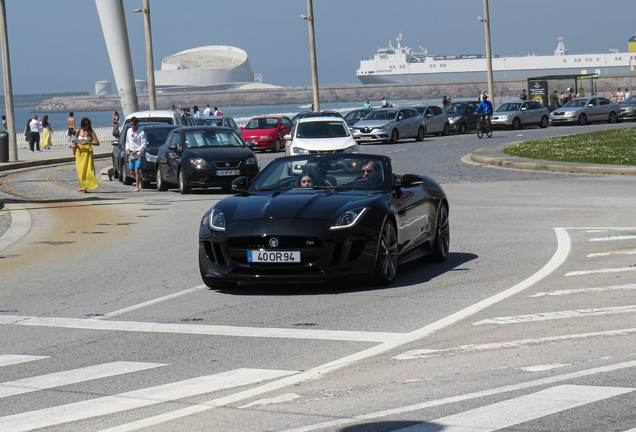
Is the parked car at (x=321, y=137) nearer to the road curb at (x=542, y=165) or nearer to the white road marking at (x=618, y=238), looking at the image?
the road curb at (x=542, y=165)

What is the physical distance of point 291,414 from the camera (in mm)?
4699

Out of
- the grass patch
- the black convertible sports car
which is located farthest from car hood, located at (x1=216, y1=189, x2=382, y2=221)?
the grass patch

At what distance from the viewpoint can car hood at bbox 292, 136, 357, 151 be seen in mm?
26703

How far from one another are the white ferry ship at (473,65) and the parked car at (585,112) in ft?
392

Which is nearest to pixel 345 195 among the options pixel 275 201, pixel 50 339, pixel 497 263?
pixel 275 201

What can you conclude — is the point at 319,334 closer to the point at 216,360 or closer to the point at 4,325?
the point at 216,360

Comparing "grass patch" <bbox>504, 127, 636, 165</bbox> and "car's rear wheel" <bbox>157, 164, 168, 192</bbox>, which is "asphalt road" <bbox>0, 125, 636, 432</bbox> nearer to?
"car's rear wheel" <bbox>157, 164, 168, 192</bbox>

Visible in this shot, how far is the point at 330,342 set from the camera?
6.36m

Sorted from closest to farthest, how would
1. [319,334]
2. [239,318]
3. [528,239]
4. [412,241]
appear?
1. [319,334]
2. [239,318]
3. [412,241]
4. [528,239]

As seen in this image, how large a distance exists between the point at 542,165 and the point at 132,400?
2041 cm

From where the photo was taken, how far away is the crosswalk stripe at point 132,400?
4719 millimetres

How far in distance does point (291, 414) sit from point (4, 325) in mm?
3617

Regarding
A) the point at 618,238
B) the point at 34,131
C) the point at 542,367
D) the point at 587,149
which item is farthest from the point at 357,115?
the point at 542,367

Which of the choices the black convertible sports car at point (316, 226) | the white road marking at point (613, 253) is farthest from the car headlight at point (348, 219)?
the white road marking at point (613, 253)
